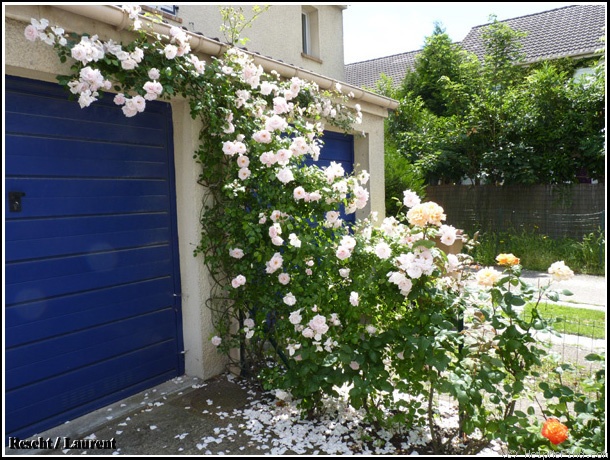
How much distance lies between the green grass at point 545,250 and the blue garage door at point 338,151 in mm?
4567

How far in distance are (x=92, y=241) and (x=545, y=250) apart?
9.16 m

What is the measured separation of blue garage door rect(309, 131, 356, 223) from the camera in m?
5.95

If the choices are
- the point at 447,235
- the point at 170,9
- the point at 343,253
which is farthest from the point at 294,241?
the point at 170,9

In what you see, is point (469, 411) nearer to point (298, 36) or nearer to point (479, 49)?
point (298, 36)

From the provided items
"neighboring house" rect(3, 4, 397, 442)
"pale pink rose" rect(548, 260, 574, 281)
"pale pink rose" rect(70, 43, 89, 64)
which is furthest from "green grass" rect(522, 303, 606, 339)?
"pale pink rose" rect(70, 43, 89, 64)

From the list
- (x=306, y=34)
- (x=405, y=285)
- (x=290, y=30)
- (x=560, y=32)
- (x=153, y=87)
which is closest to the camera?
(x=405, y=285)

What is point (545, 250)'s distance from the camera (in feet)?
32.3

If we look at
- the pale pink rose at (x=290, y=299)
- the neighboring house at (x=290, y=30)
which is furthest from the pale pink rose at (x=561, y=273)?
the neighboring house at (x=290, y=30)

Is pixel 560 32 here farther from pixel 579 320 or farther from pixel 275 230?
pixel 275 230

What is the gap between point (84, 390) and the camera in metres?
3.49

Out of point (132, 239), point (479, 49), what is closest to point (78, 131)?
point (132, 239)

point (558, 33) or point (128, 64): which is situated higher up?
point (558, 33)

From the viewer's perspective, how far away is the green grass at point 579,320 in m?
5.46

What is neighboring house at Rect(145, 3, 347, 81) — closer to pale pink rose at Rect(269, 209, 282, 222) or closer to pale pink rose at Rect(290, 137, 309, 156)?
pale pink rose at Rect(290, 137, 309, 156)
